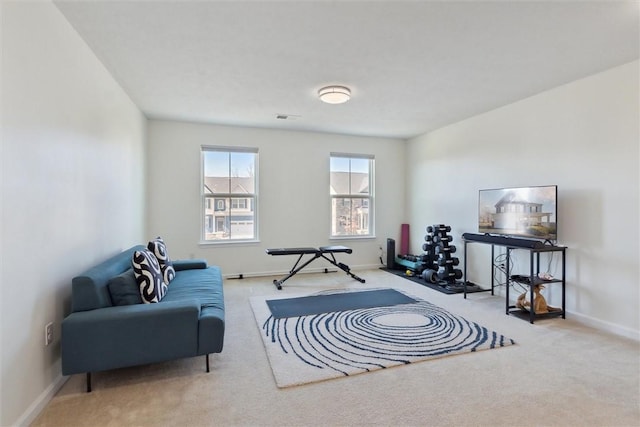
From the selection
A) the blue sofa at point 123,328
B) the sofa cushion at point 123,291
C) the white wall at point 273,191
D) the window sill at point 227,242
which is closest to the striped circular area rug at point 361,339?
the blue sofa at point 123,328

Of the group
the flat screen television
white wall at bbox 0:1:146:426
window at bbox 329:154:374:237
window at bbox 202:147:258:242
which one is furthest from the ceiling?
window at bbox 329:154:374:237

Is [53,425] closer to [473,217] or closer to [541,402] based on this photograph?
[541,402]

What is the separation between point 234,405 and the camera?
1979mm

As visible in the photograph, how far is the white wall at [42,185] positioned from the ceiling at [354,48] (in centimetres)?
38

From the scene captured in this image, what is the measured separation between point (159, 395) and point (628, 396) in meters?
3.00

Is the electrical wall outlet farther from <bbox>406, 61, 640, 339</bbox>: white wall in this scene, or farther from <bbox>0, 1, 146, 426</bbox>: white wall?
<bbox>406, 61, 640, 339</bbox>: white wall

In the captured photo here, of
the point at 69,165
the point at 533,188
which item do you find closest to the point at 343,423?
the point at 69,165

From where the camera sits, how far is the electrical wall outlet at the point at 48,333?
2025 millimetres

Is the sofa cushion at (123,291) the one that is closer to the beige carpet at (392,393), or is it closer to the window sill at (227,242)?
the beige carpet at (392,393)

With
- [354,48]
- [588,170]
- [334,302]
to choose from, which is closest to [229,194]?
[334,302]

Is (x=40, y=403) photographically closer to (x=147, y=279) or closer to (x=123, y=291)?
(x=123, y=291)

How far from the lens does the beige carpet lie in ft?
6.06

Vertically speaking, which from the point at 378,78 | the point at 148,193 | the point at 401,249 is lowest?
the point at 401,249

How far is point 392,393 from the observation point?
6.89 feet
